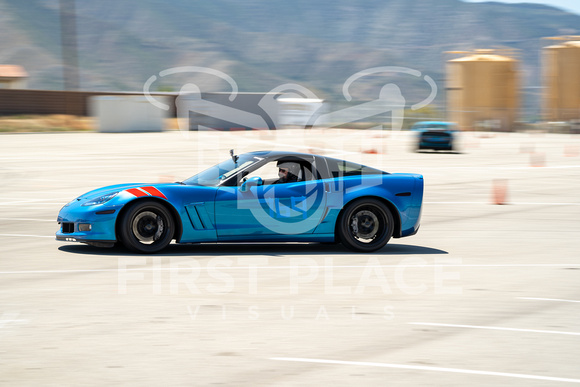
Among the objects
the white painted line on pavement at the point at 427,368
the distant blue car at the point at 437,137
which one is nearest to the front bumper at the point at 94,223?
the white painted line on pavement at the point at 427,368

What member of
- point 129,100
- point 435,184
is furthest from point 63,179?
point 129,100

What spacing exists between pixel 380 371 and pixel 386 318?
137 cm

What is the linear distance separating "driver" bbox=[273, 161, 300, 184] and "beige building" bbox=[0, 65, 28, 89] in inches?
2743

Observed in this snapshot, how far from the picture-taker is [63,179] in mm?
19891

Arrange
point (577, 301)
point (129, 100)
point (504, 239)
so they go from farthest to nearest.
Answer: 1. point (129, 100)
2. point (504, 239)
3. point (577, 301)

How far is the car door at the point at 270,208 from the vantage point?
8656 mm

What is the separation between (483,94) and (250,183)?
173ft

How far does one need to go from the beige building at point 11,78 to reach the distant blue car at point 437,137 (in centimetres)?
5269

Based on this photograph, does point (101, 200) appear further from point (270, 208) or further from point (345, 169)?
point (345, 169)

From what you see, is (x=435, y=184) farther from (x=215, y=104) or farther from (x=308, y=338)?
(x=215, y=104)

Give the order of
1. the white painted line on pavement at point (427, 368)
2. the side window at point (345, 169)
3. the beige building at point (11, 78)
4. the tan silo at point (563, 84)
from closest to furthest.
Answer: the white painted line on pavement at point (427, 368)
the side window at point (345, 169)
the tan silo at point (563, 84)
the beige building at point (11, 78)

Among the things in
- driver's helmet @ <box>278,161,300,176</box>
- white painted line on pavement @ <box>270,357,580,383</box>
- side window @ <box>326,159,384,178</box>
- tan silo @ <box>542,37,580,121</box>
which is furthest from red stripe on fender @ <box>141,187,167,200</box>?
tan silo @ <box>542,37,580,121</box>

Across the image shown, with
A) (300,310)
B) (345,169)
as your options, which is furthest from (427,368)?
(345,169)

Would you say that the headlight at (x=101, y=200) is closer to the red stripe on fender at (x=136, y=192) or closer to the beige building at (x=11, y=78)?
the red stripe on fender at (x=136, y=192)
